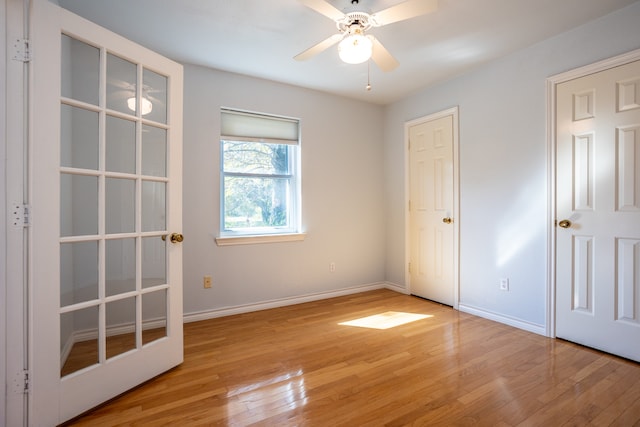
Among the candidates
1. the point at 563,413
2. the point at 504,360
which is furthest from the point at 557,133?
the point at 563,413

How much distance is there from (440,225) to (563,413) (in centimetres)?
216

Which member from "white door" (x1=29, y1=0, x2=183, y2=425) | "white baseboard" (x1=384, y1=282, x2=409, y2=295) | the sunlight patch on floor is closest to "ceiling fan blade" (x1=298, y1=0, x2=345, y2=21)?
"white door" (x1=29, y1=0, x2=183, y2=425)

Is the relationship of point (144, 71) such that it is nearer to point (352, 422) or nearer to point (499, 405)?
point (352, 422)

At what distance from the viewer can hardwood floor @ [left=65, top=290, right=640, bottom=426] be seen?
1655 mm

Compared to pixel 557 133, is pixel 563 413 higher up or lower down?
lower down

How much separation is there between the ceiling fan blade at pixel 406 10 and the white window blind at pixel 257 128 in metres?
1.86

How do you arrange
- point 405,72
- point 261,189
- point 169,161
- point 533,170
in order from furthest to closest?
point 261,189 < point 405,72 < point 533,170 < point 169,161

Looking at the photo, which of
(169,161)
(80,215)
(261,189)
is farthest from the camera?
(261,189)

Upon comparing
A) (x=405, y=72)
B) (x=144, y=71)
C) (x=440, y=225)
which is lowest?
(x=440, y=225)

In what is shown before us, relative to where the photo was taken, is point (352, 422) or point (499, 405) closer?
point (352, 422)

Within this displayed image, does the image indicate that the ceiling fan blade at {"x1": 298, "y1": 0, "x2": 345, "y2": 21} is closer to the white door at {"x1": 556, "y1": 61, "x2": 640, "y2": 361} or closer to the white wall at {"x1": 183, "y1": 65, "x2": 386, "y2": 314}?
the white wall at {"x1": 183, "y1": 65, "x2": 386, "y2": 314}

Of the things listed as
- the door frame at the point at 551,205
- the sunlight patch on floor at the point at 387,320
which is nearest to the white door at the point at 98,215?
the sunlight patch on floor at the point at 387,320

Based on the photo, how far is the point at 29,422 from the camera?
4.85 feet

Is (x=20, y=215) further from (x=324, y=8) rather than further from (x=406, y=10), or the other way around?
(x=406, y=10)
